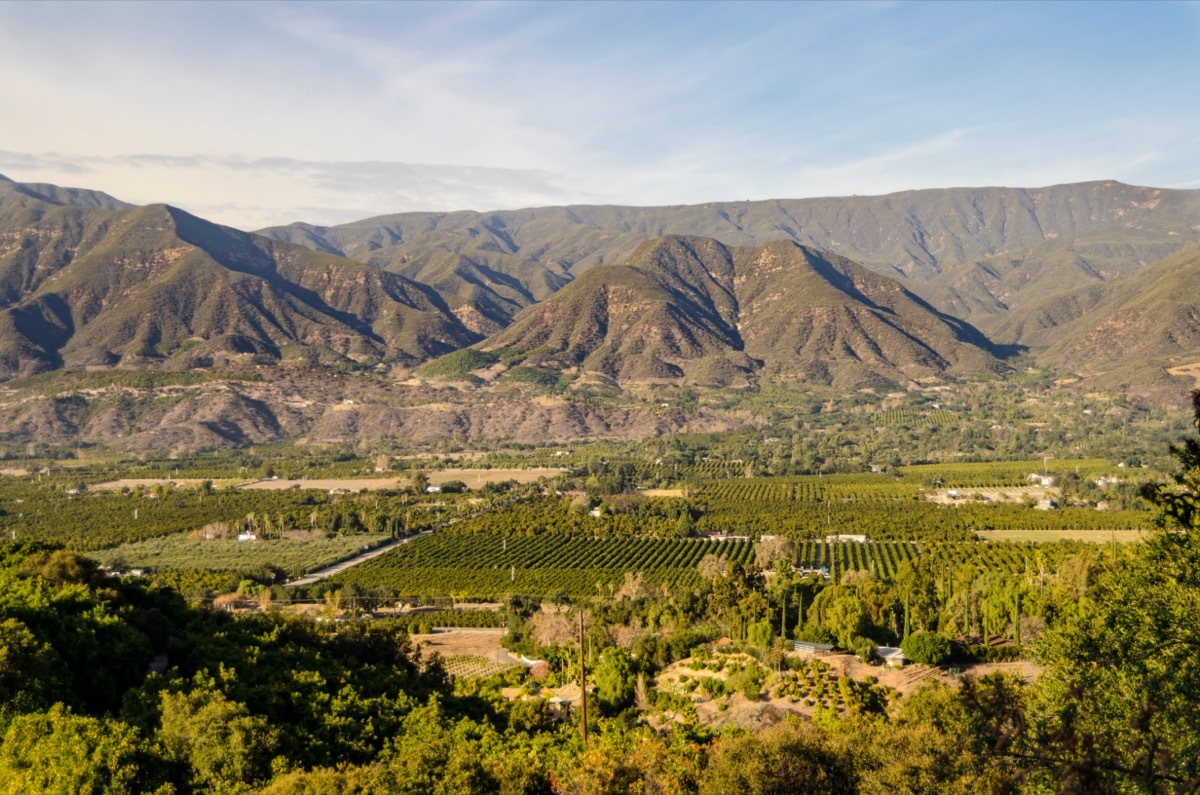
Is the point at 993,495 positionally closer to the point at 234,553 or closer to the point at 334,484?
the point at 234,553

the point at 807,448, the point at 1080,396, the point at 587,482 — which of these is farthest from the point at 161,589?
the point at 1080,396

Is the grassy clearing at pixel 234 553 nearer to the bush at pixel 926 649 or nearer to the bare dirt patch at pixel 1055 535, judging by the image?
the bush at pixel 926 649

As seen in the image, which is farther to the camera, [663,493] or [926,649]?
[663,493]

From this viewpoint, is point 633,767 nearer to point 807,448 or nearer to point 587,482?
point 587,482

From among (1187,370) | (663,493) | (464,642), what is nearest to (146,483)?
(663,493)

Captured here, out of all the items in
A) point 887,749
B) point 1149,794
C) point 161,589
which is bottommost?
point 161,589

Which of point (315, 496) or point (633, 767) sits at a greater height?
point (633, 767)

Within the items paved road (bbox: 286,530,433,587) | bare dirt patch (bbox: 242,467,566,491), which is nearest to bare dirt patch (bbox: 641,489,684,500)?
bare dirt patch (bbox: 242,467,566,491)
